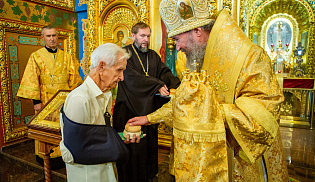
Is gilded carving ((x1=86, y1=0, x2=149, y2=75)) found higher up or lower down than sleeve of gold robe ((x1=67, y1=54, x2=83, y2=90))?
higher up

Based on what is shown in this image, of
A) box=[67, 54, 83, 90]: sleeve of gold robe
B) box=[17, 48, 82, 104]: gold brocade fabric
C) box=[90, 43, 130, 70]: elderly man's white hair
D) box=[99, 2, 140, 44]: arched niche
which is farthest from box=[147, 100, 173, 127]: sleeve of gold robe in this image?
box=[99, 2, 140, 44]: arched niche

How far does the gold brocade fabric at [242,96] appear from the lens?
1.17m

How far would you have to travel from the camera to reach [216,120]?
1.10m

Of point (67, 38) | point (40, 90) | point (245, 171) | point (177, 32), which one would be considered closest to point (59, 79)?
point (40, 90)

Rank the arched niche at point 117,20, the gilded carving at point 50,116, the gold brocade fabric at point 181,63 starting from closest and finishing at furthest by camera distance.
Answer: the gilded carving at point 50,116 < the gold brocade fabric at point 181,63 < the arched niche at point 117,20

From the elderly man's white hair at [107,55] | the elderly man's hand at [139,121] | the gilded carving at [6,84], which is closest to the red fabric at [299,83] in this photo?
the elderly man's hand at [139,121]

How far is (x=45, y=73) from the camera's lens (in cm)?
411

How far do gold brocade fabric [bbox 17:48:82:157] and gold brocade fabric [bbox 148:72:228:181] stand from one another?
338cm

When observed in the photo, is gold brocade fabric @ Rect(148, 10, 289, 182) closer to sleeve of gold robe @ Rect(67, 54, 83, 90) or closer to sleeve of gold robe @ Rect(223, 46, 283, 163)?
sleeve of gold robe @ Rect(223, 46, 283, 163)

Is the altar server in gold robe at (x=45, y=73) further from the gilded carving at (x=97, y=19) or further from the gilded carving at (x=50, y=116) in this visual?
the gilded carving at (x=50, y=116)

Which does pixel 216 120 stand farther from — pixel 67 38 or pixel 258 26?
pixel 258 26

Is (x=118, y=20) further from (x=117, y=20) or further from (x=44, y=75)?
(x=44, y=75)

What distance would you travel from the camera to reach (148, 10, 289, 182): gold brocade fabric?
117cm

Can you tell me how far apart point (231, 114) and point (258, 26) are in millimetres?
8764
